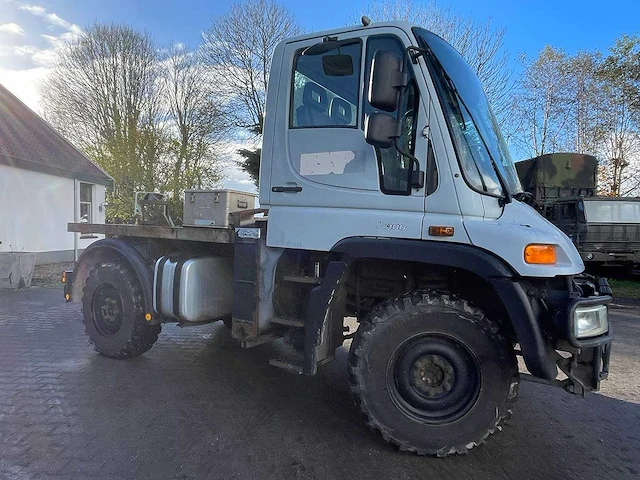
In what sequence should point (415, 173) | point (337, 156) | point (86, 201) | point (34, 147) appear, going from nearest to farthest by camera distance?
1. point (415, 173)
2. point (337, 156)
3. point (34, 147)
4. point (86, 201)

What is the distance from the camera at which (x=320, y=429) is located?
3.31m

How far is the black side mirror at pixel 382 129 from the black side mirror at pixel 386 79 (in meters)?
0.09

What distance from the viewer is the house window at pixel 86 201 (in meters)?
15.6

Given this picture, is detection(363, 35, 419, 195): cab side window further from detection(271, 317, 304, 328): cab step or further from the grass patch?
the grass patch

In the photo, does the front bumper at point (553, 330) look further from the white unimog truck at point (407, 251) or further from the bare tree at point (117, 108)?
the bare tree at point (117, 108)

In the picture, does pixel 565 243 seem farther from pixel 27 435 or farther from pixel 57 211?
pixel 57 211

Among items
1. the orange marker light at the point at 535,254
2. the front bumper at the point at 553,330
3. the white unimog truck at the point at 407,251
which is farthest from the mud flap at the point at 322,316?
the orange marker light at the point at 535,254

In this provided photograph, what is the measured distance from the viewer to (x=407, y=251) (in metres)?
2.89

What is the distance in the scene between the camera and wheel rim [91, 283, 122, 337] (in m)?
4.76

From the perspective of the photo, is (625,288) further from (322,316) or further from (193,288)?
(193,288)

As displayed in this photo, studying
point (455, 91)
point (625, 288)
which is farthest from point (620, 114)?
point (455, 91)

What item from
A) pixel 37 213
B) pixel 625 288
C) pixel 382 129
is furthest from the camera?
pixel 37 213

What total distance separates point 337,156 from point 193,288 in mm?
1991

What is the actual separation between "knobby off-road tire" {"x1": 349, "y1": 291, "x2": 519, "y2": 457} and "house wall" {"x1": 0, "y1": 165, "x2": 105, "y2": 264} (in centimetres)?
1312
